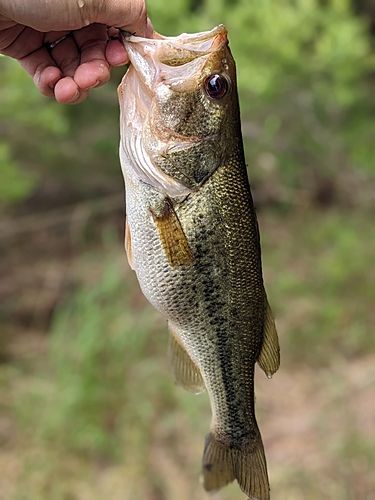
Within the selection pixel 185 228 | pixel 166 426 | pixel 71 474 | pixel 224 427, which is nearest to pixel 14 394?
pixel 71 474

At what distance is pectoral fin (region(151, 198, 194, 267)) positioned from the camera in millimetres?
1417

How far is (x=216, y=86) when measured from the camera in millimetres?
1425

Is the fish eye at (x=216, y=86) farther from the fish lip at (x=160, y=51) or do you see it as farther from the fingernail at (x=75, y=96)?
the fingernail at (x=75, y=96)

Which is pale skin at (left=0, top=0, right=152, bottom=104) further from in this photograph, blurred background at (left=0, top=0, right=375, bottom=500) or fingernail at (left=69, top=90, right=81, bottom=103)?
blurred background at (left=0, top=0, right=375, bottom=500)

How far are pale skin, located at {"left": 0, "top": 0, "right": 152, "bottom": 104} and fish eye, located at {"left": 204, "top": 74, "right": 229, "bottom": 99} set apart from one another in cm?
28

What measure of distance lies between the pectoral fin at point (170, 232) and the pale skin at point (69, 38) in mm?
502

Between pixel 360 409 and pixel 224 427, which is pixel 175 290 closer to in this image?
pixel 224 427

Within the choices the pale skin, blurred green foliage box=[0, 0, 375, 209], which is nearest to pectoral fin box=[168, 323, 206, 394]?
the pale skin

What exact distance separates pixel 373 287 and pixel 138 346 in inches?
99.3

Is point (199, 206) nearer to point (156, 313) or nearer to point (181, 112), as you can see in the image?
point (181, 112)

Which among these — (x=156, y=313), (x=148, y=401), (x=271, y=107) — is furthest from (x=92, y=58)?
(x=271, y=107)

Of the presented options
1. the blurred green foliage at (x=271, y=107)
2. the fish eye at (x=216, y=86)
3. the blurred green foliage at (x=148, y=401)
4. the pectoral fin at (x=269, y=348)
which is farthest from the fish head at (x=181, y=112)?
the blurred green foliage at (x=271, y=107)

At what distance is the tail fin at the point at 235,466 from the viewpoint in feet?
4.68

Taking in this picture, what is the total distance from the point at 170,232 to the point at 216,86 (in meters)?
0.47
